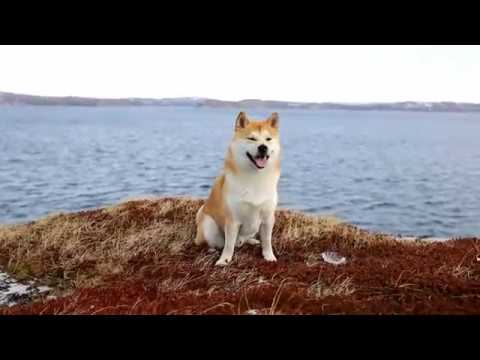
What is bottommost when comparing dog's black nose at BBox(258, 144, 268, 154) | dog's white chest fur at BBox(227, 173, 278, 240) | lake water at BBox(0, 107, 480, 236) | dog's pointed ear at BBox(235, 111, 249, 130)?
lake water at BBox(0, 107, 480, 236)

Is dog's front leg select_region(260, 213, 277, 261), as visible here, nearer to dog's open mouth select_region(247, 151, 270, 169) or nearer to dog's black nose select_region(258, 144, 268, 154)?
dog's open mouth select_region(247, 151, 270, 169)

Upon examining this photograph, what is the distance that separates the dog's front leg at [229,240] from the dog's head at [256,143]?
33.3 inches

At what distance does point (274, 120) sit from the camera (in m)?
5.80

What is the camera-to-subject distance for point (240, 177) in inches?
231

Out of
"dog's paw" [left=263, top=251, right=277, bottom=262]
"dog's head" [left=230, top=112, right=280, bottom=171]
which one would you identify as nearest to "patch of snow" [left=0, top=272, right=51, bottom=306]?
"dog's paw" [left=263, top=251, right=277, bottom=262]

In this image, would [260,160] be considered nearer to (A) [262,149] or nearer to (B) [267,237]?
(A) [262,149]

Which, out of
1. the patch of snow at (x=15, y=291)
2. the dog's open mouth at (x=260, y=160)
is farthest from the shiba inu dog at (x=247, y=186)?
the patch of snow at (x=15, y=291)

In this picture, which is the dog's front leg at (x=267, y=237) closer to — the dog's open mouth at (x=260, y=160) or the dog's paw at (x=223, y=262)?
the dog's paw at (x=223, y=262)

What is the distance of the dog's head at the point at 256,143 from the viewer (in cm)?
551

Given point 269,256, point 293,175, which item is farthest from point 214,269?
point 293,175

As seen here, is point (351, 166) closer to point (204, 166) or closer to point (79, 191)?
point (204, 166)

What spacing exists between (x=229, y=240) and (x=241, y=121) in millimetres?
1662

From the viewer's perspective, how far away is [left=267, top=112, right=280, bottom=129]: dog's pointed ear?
5.77 m

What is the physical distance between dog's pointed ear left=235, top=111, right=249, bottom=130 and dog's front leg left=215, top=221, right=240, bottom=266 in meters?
1.33
